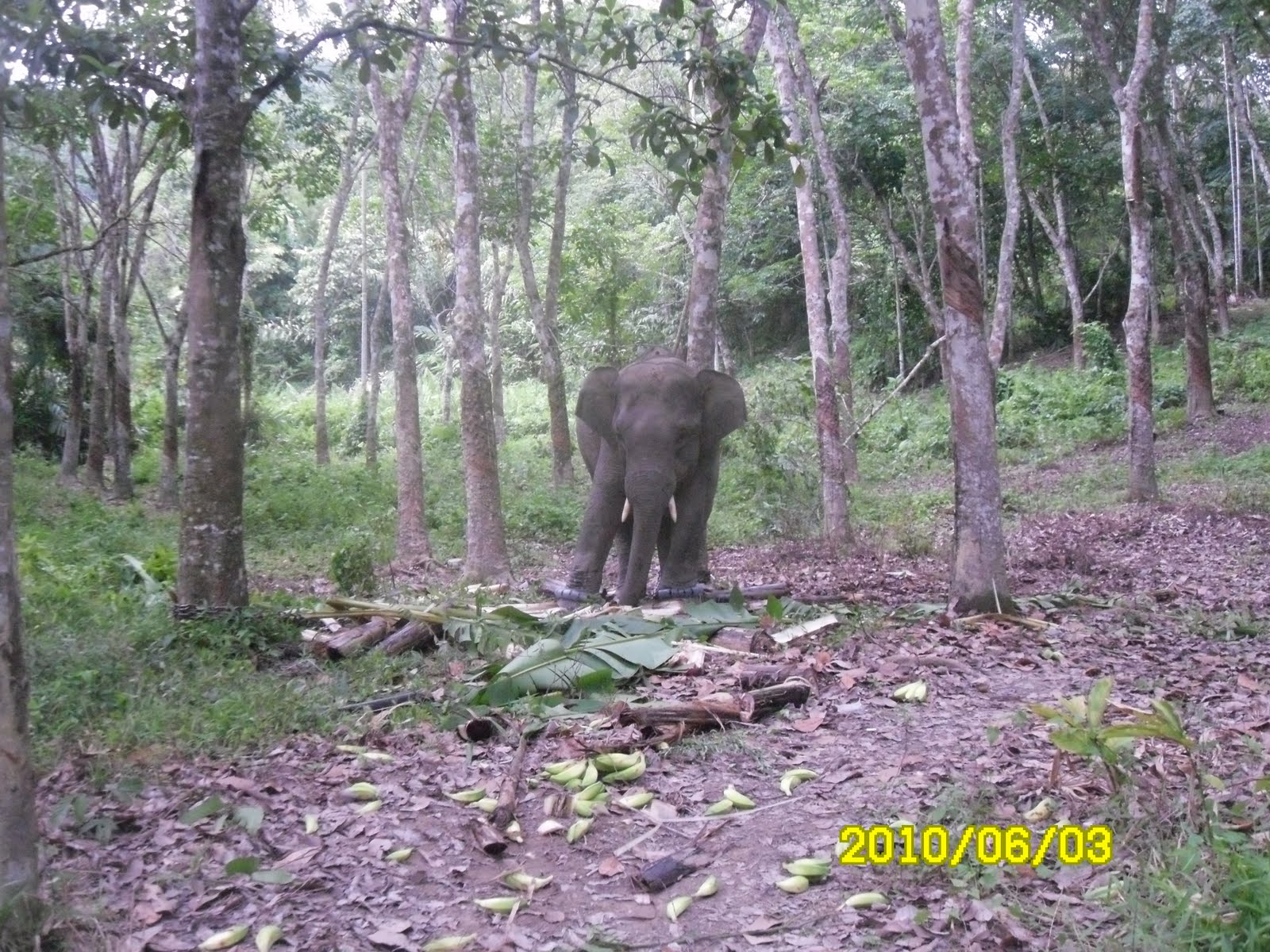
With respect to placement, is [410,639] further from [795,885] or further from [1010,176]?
[1010,176]

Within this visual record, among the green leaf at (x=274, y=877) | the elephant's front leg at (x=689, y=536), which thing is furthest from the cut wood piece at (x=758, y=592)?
the green leaf at (x=274, y=877)

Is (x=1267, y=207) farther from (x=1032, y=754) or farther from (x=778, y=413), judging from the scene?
(x=1032, y=754)

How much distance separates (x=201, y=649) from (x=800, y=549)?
7672 mm

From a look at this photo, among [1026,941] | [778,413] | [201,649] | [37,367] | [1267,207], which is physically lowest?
[1026,941]

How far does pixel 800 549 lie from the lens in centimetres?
1311

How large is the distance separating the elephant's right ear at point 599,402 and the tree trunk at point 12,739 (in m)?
6.80

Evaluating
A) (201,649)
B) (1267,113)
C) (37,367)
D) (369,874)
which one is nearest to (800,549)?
(201,649)

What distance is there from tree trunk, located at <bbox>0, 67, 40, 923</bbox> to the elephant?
19.7 feet

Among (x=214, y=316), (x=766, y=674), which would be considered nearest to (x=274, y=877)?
(x=766, y=674)

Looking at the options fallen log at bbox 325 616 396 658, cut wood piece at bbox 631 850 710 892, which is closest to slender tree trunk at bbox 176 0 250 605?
fallen log at bbox 325 616 396 658

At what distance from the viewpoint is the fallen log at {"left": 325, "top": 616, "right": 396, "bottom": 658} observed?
7.28 metres

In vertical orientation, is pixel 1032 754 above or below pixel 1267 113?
below

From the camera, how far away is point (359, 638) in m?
7.46
